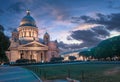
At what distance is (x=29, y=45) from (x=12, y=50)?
424 inches

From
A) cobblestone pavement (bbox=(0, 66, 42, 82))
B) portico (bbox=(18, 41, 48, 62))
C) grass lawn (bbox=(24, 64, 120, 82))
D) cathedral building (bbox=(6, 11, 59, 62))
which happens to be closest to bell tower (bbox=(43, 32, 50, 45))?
cathedral building (bbox=(6, 11, 59, 62))

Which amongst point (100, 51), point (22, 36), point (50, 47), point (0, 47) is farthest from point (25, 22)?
point (0, 47)

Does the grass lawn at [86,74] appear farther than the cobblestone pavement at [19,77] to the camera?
No

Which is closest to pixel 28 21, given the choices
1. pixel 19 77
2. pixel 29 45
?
pixel 29 45

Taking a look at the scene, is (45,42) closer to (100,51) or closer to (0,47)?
(100,51)

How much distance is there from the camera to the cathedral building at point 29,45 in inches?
6939

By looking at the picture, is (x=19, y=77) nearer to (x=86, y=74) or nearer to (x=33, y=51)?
(x=86, y=74)

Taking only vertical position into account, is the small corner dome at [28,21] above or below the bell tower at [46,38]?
above

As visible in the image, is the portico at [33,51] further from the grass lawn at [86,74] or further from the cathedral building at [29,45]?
the grass lawn at [86,74]

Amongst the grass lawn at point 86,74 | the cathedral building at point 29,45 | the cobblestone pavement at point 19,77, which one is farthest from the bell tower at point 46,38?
the cobblestone pavement at point 19,77

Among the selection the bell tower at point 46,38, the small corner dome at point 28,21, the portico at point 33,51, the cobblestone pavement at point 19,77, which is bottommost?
the cobblestone pavement at point 19,77

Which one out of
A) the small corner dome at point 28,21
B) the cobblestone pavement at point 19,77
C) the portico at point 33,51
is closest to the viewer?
the cobblestone pavement at point 19,77

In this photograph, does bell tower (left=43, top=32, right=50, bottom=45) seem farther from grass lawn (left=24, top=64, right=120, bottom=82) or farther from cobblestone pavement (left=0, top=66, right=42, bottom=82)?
cobblestone pavement (left=0, top=66, right=42, bottom=82)

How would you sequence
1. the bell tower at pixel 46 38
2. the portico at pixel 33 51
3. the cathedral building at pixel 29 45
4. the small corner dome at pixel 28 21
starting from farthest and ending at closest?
the bell tower at pixel 46 38
the small corner dome at pixel 28 21
the portico at pixel 33 51
the cathedral building at pixel 29 45
